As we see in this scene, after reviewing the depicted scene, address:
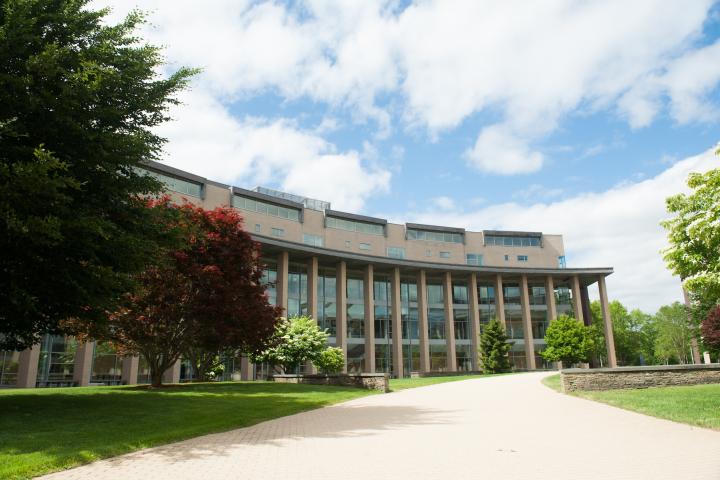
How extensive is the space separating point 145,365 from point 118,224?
2916 cm

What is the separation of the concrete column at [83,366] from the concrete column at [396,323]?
2844 cm

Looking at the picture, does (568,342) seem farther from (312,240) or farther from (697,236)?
(697,236)

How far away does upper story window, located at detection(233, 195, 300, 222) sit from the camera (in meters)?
48.3

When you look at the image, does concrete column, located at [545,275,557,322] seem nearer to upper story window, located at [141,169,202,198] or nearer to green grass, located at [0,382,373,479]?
upper story window, located at [141,169,202,198]

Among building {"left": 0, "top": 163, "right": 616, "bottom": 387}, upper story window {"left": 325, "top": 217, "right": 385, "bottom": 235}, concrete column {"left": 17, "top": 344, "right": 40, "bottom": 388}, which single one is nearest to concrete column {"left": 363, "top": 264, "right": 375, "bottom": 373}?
building {"left": 0, "top": 163, "right": 616, "bottom": 387}

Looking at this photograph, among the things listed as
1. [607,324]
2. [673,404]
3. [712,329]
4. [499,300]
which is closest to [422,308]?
[499,300]

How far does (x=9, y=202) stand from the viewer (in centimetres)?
1054

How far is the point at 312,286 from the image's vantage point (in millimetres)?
49500

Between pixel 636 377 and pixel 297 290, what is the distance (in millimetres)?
34040

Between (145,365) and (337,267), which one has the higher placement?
(337,267)

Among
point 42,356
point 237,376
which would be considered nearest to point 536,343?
point 237,376

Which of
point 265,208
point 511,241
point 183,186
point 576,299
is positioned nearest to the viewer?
point 183,186

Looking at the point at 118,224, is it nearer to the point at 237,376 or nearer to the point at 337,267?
the point at 237,376

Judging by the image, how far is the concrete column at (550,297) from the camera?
6066cm
